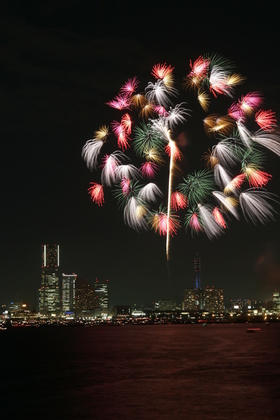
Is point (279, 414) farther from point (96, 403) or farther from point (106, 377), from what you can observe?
point (106, 377)

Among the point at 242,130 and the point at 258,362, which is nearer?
the point at 242,130

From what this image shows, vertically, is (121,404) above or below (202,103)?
below

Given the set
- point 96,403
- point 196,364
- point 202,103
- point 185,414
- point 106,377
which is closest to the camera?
point 185,414

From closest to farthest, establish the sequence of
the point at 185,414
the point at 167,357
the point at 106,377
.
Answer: the point at 185,414 → the point at 106,377 → the point at 167,357

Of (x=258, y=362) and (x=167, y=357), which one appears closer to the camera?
(x=258, y=362)

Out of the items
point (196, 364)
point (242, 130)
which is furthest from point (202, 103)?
point (196, 364)

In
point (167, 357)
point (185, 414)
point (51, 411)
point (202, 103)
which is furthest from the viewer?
point (167, 357)

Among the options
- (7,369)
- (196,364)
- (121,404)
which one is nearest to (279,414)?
(121,404)

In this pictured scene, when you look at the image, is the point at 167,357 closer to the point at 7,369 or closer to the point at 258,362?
the point at 258,362

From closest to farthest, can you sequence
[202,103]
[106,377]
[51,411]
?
[51,411] → [202,103] → [106,377]
